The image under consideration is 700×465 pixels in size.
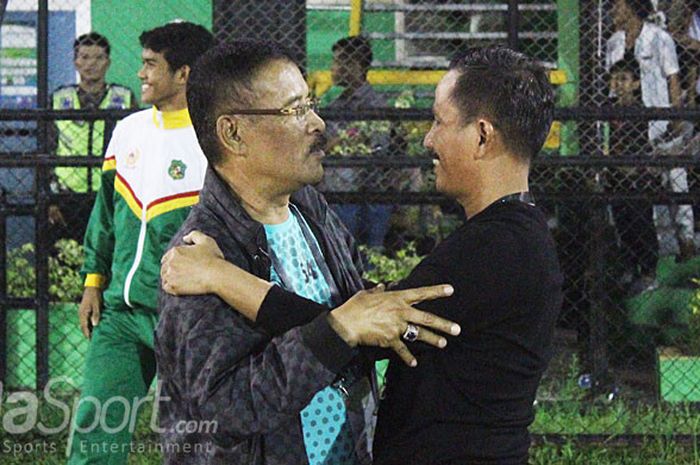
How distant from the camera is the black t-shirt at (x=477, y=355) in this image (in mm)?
2750

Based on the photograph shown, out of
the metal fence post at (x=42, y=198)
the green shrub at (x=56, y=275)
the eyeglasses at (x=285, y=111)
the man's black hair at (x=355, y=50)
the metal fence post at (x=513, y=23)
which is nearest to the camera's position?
the eyeglasses at (x=285, y=111)

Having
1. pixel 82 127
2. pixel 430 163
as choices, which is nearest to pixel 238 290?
pixel 430 163

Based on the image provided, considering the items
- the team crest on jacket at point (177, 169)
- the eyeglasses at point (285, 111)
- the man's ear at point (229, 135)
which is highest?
the eyeglasses at point (285, 111)

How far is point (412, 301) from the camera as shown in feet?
8.91

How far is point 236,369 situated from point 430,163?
422 centimetres

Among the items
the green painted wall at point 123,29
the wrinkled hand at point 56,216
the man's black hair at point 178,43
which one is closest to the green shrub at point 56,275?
the wrinkled hand at point 56,216

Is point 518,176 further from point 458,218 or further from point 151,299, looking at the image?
point 458,218

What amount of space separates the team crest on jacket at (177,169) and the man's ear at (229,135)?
2.24m

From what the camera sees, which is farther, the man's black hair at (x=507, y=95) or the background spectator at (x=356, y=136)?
the background spectator at (x=356, y=136)

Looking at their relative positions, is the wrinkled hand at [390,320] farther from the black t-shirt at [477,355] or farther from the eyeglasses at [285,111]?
the eyeglasses at [285,111]

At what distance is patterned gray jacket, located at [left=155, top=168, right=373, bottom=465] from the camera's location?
263 centimetres

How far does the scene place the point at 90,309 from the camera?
548cm

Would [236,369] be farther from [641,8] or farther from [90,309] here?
[641,8]

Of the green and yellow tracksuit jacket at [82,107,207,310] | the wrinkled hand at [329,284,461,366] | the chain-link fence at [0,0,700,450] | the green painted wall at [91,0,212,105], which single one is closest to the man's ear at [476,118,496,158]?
the wrinkled hand at [329,284,461,366]
